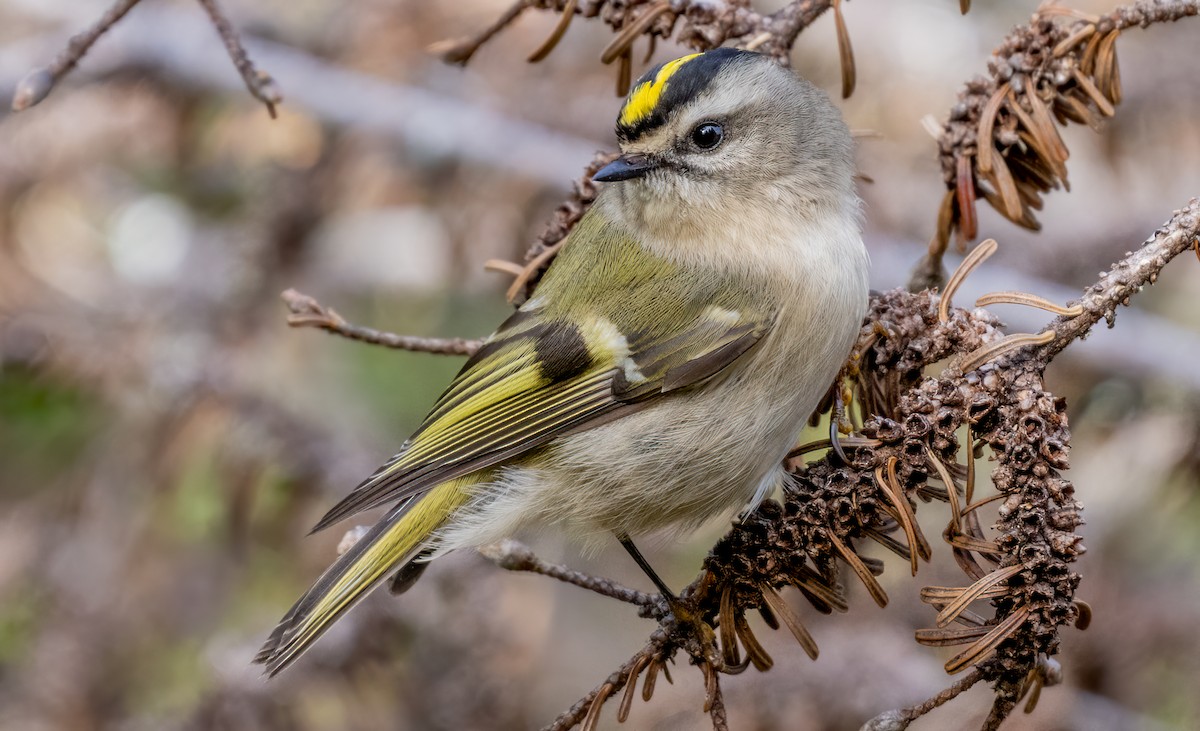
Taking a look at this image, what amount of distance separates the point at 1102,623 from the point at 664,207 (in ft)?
3.98

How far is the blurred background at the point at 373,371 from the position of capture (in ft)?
8.48

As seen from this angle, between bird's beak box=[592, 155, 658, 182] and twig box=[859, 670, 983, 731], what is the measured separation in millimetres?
1076

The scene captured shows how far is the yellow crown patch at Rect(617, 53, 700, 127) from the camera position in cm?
219

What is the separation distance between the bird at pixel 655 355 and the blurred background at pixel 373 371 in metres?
0.43

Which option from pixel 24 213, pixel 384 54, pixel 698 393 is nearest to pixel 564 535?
pixel 698 393

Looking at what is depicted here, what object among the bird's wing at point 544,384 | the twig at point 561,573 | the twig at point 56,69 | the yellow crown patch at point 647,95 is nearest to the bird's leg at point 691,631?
the twig at point 561,573

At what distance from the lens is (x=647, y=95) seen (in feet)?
7.30

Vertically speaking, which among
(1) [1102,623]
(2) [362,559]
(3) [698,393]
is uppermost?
(3) [698,393]

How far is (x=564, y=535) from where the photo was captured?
2510 millimetres

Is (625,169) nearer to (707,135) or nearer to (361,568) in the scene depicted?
(707,135)

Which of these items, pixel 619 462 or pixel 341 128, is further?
pixel 341 128

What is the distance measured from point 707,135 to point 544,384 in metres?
0.60

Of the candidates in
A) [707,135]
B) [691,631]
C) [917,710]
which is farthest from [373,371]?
[917,710]

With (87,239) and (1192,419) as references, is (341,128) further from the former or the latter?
(1192,419)
